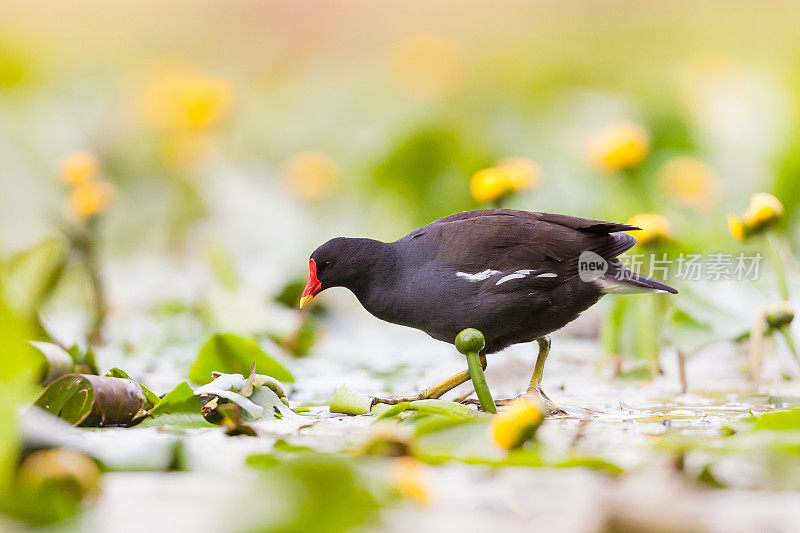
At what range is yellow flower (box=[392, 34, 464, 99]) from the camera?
6984 millimetres

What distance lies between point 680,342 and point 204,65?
6.76 meters

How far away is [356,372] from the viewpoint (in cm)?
345

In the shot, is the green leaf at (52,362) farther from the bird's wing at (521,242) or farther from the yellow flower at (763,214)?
the yellow flower at (763,214)

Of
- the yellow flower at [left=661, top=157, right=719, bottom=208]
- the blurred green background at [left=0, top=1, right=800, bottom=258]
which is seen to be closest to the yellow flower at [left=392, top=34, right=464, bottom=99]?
the blurred green background at [left=0, top=1, right=800, bottom=258]

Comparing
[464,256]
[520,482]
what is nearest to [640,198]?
[464,256]

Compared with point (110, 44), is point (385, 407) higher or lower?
lower

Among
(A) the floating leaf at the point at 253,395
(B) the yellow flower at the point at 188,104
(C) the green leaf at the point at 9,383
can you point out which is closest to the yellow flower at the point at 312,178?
(B) the yellow flower at the point at 188,104

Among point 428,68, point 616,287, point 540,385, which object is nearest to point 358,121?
point 428,68

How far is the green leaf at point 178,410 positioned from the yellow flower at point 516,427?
0.77 meters

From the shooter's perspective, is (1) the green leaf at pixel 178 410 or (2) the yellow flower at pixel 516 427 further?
(1) the green leaf at pixel 178 410

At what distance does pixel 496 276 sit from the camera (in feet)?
9.41

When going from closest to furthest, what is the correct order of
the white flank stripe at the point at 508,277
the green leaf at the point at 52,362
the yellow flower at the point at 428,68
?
the green leaf at the point at 52,362 < the white flank stripe at the point at 508,277 < the yellow flower at the point at 428,68

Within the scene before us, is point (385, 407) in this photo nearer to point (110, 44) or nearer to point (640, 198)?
point (640, 198)

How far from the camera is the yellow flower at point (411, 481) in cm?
156
